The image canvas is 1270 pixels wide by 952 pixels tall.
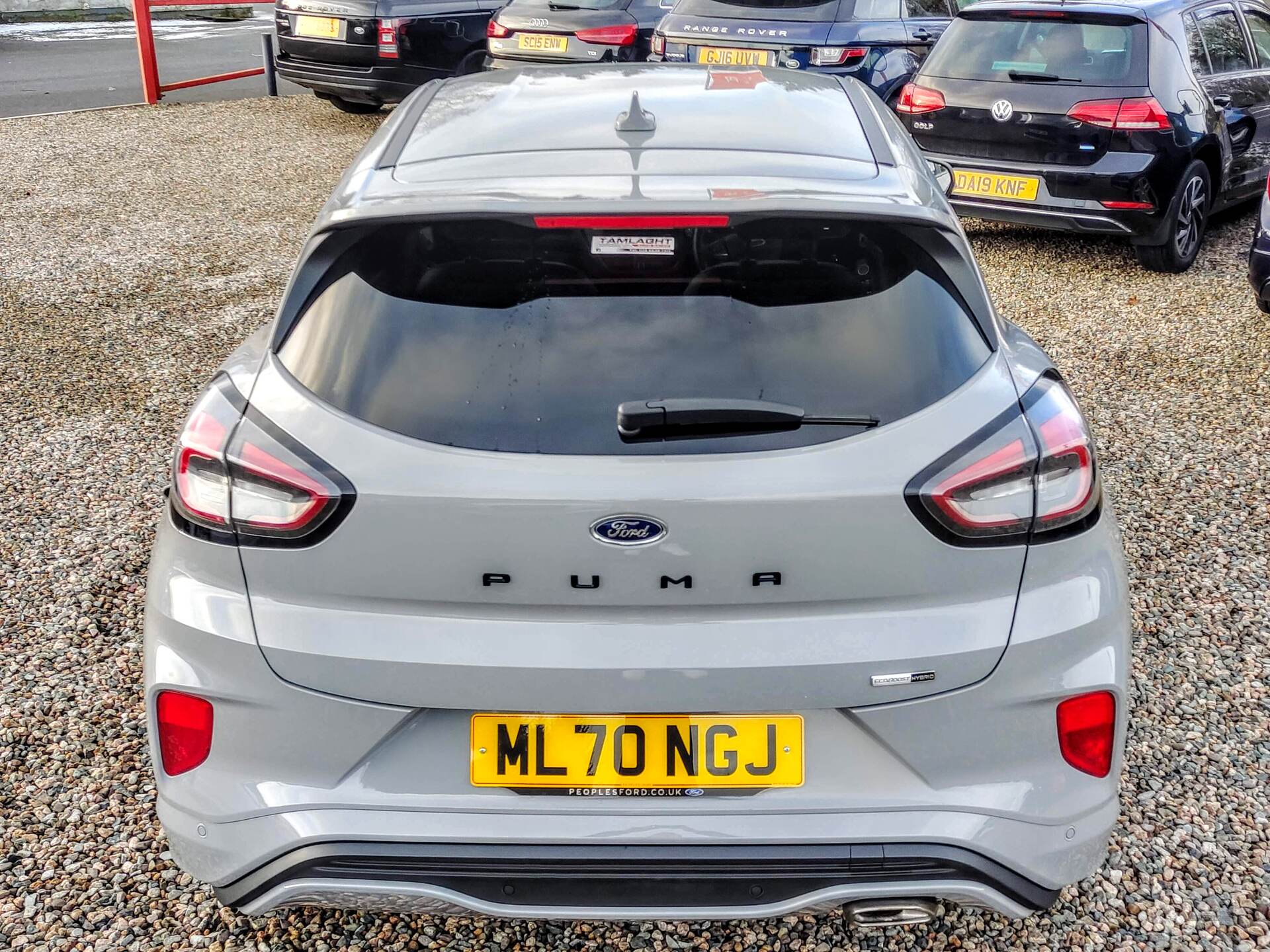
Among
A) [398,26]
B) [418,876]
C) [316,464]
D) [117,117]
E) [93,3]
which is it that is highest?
[316,464]

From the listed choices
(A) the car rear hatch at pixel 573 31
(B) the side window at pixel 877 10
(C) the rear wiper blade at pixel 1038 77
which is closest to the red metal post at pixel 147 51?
(A) the car rear hatch at pixel 573 31

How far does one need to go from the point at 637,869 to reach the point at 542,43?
391 inches

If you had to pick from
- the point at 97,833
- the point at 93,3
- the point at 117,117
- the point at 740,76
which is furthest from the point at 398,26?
the point at 93,3

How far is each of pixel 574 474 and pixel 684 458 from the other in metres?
0.18

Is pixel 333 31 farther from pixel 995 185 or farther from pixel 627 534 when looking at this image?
pixel 627 534

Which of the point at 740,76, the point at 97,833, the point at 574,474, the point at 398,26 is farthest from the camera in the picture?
the point at 398,26

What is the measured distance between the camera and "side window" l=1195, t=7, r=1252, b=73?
26.2 feet

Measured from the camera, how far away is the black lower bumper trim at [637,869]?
80.5 inches

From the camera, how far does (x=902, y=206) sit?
220 centimetres

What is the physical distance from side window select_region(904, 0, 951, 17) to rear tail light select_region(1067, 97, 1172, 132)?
2.72 m

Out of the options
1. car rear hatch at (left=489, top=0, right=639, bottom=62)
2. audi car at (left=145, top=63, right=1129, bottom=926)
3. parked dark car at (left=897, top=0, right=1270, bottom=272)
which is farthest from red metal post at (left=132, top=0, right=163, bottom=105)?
audi car at (left=145, top=63, right=1129, bottom=926)

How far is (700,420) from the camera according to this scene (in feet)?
6.71

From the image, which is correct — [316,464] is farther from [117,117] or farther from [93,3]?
[93,3]

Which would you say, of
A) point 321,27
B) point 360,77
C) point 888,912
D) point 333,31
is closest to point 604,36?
point 360,77
